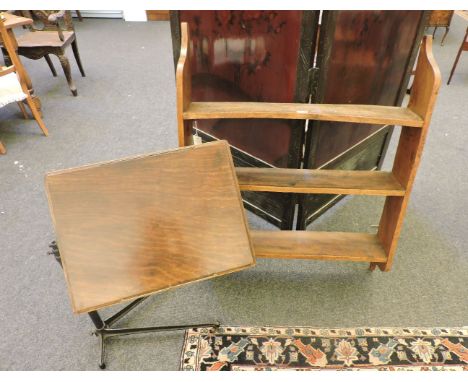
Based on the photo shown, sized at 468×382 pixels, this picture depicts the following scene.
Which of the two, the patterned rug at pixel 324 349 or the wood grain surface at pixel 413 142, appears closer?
the wood grain surface at pixel 413 142

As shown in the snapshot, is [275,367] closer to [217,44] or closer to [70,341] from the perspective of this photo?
[70,341]

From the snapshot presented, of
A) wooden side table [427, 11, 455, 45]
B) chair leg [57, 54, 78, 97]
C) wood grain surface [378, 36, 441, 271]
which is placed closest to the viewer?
wood grain surface [378, 36, 441, 271]

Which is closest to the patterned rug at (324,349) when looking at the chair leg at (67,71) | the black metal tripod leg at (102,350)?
the black metal tripod leg at (102,350)

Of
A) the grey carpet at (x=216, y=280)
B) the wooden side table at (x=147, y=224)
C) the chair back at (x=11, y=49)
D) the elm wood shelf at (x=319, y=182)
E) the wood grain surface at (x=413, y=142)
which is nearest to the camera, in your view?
the wooden side table at (x=147, y=224)

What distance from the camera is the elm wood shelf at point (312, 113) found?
1223 millimetres

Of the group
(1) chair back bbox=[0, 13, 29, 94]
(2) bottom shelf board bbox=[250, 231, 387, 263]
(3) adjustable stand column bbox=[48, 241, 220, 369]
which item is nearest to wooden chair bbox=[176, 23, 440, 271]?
(2) bottom shelf board bbox=[250, 231, 387, 263]

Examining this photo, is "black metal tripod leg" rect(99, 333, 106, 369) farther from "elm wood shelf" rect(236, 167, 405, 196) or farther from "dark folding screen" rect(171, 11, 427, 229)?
"dark folding screen" rect(171, 11, 427, 229)

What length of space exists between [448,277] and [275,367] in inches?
38.0

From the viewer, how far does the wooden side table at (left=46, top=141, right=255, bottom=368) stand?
3.26 feet

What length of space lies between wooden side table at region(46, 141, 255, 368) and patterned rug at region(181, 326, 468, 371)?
62cm

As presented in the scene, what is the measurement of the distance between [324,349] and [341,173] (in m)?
0.72

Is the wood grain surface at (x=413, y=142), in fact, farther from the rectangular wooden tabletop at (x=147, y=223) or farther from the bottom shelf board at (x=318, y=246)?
the rectangular wooden tabletop at (x=147, y=223)

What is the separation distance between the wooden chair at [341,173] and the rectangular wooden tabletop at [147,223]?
0.83ft

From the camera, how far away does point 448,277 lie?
5.85 ft
